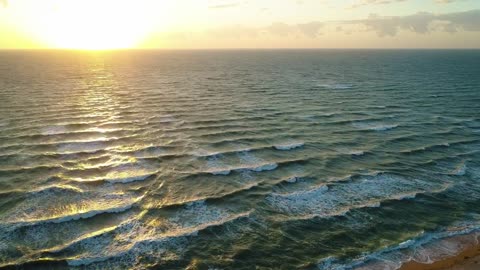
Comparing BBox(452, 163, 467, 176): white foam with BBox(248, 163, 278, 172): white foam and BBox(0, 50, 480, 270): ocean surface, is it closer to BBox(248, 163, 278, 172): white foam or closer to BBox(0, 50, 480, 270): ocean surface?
BBox(0, 50, 480, 270): ocean surface

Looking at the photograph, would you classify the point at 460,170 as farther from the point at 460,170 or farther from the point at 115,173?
the point at 115,173

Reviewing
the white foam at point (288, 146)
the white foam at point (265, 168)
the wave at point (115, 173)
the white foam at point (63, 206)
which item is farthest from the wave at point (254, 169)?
the white foam at point (63, 206)

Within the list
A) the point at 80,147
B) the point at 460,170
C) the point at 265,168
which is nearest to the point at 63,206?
the point at 80,147

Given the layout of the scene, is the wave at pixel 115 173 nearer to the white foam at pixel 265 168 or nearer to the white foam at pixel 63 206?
the white foam at pixel 63 206

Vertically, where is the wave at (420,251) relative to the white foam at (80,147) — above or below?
below

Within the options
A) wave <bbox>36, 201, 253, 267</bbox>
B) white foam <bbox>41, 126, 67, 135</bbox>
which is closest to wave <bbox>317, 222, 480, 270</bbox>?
wave <bbox>36, 201, 253, 267</bbox>

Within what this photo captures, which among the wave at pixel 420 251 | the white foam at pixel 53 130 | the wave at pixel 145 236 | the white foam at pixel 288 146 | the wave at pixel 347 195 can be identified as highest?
the white foam at pixel 53 130

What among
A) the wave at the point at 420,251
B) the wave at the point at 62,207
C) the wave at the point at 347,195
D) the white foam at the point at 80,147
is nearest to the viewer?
the wave at the point at 420,251

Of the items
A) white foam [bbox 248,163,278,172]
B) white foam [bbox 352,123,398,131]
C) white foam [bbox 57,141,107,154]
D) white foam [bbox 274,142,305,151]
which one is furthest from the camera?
white foam [bbox 352,123,398,131]

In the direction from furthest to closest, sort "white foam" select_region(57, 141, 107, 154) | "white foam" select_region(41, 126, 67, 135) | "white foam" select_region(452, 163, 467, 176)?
"white foam" select_region(41, 126, 67, 135)
"white foam" select_region(57, 141, 107, 154)
"white foam" select_region(452, 163, 467, 176)

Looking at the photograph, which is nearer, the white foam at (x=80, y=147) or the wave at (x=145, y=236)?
the wave at (x=145, y=236)
